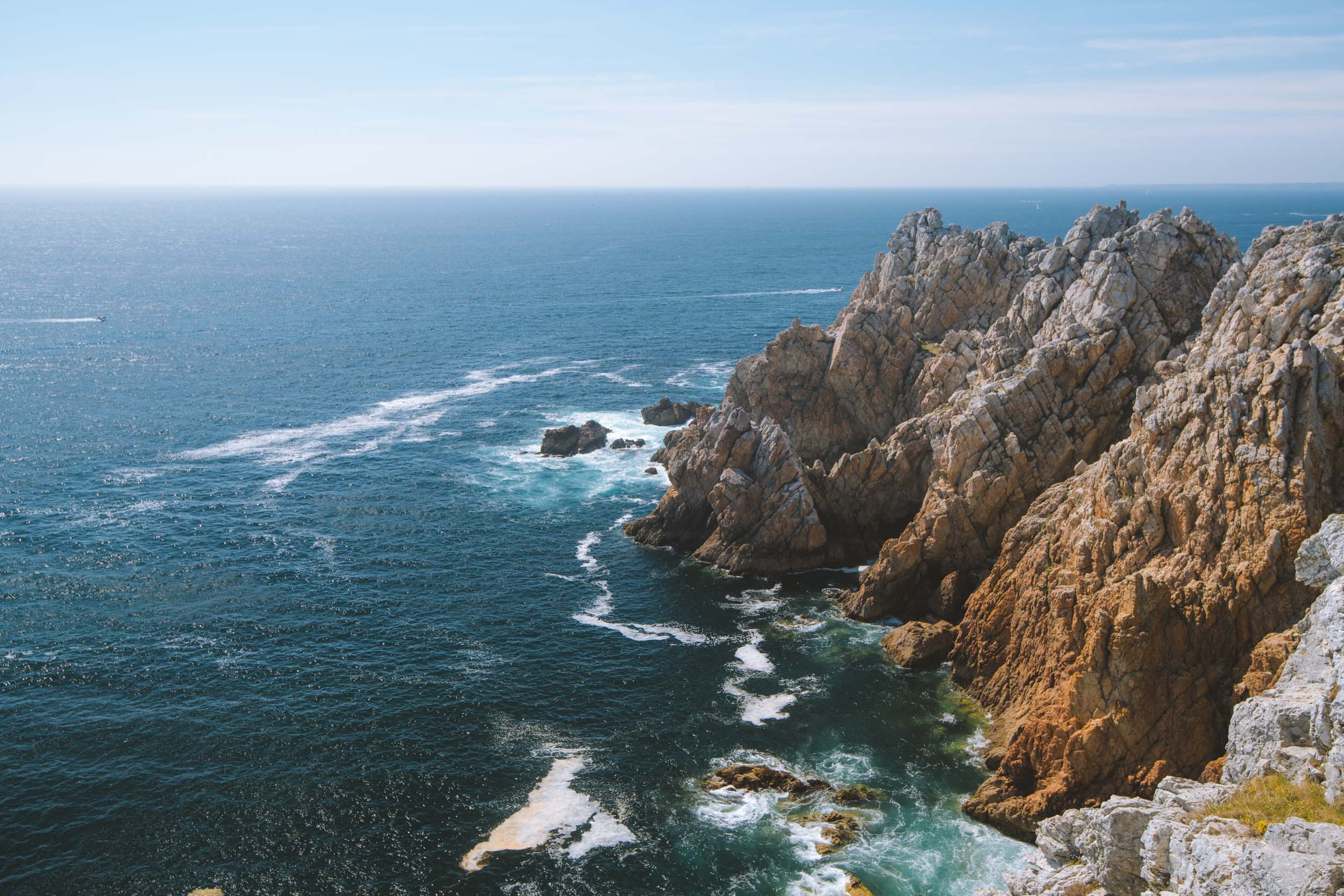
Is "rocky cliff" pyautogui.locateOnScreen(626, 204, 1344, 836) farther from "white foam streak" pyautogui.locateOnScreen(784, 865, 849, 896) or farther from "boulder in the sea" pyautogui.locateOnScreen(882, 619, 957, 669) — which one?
"white foam streak" pyautogui.locateOnScreen(784, 865, 849, 896)

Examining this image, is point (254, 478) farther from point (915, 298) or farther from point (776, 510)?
point (915, 298)

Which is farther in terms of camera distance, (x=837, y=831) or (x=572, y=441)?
(x=572, y=441)

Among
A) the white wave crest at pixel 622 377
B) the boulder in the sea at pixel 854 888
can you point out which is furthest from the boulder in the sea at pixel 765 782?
the white wave crest at pixel 622 377

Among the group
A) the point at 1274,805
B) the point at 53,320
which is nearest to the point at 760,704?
the point at 1274,805

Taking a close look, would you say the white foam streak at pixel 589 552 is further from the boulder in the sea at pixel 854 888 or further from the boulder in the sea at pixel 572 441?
the boulder in the sea at pixel 854 888

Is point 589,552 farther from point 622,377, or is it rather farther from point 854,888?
point 622,377

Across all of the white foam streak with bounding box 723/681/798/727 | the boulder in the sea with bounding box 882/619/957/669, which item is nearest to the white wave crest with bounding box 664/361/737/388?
the boulder in the sea with bounding box 882/619/957/669

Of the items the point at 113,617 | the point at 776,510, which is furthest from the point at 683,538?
the point at 113,617

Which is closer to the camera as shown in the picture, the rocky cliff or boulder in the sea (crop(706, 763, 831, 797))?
the rocky cliff
